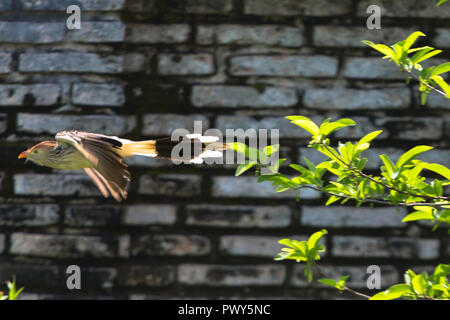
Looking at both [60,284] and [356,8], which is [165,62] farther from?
[60,284]

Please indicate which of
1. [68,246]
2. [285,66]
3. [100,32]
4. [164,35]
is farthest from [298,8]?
[68,246]

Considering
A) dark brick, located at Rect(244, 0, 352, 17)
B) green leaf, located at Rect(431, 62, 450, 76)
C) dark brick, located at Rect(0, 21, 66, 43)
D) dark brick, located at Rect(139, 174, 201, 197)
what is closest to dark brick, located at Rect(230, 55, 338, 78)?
dark brick, located at Rect(244, 0, 352, 17)

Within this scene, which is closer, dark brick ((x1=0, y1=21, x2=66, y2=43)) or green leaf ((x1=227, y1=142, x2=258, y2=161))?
green leaf ((x1=227, y1=142, x2=258, y2=161))

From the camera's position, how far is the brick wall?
222 cm

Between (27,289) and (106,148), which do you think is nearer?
(106,148)

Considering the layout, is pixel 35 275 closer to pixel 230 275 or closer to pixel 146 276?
pixel 146 276

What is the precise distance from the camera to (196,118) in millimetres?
2229

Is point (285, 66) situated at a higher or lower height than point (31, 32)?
lower

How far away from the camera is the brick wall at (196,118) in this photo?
222cm

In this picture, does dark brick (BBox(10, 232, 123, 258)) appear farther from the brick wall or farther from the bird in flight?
the bird in flight

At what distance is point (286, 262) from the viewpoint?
7.32ft

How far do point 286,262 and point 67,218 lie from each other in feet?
3.33
